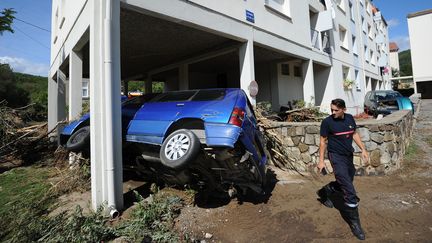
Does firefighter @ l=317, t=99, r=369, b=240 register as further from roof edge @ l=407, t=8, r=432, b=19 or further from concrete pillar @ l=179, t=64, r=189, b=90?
roof edge @ l=407, t=8, r=432, b=19

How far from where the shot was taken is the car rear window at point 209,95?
4443 millimetres

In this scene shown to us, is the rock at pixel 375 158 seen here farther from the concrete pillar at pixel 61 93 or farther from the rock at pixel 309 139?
the concrete pillar at pixel 61 93

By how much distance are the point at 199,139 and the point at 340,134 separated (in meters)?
2.11

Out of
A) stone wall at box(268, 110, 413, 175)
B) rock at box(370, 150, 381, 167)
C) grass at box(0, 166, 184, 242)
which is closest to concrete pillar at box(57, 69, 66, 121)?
grass at box(0, 166, 184, 242)

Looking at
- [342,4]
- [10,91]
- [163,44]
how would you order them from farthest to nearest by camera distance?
[10,91], [342,4], [163,44]

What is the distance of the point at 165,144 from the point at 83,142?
2042 mm

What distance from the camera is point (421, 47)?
33219mm

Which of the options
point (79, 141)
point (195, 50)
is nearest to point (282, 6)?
point (195, 50)

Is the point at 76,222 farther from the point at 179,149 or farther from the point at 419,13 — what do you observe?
Answer: the point at 419,13

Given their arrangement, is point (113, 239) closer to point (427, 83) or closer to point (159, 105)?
point (159, 105)

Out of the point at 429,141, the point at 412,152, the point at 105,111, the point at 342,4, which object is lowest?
the point at 412,152

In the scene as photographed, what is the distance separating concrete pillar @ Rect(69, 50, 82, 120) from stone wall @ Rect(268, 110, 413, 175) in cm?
532

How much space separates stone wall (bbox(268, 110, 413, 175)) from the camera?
6145 mm

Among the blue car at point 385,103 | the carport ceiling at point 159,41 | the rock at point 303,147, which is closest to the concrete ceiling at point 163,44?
the carport ceiling at point 159,41
